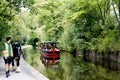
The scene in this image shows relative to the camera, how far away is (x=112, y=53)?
35.2 metres

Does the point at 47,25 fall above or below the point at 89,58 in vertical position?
above

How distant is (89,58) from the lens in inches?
1727

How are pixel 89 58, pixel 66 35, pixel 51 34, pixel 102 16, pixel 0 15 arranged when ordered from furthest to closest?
pixel 51 34 < pixel 66 35 < pixel 89 58 < pixel 102 16 < pixel 0 15

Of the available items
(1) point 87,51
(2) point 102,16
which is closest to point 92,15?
(2) point 102,16

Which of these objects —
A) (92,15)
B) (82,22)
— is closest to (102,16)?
(92,15)

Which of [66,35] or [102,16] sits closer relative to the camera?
[102,16]

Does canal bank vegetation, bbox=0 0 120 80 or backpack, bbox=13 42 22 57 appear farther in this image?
canal bank vegetation, bbox=0 0 120 80

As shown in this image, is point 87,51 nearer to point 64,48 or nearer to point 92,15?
point 92,15

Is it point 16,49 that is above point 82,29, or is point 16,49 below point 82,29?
below

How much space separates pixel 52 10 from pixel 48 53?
2941 cm

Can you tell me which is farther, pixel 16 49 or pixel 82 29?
pixel 82 29

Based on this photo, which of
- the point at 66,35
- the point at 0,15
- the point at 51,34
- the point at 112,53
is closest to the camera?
the point at 0,15

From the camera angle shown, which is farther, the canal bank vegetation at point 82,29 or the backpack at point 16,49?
the canal bank vegetation at point 82,29

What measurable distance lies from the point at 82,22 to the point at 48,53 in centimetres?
752
